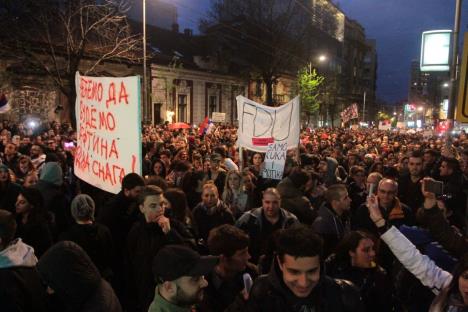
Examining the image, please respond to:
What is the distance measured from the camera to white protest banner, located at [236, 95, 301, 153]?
7363mm

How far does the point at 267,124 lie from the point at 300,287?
566 centimetres

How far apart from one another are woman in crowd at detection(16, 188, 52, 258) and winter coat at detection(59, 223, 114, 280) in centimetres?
45

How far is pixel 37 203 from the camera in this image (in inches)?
161

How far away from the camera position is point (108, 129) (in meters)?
4.75

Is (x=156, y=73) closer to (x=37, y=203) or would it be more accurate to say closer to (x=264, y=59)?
(x=264, y=59)

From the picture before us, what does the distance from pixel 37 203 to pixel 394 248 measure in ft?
10.7

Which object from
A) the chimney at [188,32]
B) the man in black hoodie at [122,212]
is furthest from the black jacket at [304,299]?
the chimney at [188,32]

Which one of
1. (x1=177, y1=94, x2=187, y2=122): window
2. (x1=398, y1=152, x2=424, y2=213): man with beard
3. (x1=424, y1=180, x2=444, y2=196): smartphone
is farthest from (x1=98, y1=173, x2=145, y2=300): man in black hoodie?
(x1=177, y1=94, x2=187, y2=122): window

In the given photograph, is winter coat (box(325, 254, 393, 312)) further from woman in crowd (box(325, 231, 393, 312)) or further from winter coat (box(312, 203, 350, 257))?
winter coat (box(312, 203, 350, 257))

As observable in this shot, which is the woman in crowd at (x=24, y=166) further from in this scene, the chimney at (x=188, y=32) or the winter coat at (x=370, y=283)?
the chimney at (x=188, y=32)

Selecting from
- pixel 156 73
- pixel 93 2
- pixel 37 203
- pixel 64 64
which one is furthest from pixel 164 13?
pixel 37 203

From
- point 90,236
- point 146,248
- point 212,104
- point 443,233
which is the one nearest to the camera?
point 443,233

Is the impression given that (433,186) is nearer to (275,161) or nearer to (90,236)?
(90,236)

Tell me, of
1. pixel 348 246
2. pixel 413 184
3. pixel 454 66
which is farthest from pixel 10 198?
pixel 454 66
